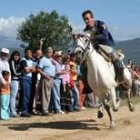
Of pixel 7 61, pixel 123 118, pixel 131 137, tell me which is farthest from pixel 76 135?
pixel 7 61

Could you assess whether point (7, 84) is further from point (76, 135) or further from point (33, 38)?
point (33, 38)

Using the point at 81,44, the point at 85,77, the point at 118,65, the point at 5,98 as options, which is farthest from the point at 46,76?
the point at 81,44

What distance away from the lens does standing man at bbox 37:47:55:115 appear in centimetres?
Result: 1747

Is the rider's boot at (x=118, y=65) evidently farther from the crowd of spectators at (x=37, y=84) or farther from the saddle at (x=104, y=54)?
the crowd of spectators at (x=37, y=84)

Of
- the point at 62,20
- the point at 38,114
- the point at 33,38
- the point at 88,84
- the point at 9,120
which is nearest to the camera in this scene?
the point at 88,84

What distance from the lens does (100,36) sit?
1356 centimetres

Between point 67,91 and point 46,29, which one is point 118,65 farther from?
point 46,29

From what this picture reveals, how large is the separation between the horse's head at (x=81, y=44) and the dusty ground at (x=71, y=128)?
6.35ft

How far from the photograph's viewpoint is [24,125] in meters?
14.8

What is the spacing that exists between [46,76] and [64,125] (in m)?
3.03

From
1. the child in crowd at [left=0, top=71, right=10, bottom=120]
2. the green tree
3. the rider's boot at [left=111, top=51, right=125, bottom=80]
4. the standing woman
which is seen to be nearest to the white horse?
the rider's boot at [left=111, top=51, right=125, bottom=80]

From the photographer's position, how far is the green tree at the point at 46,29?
69438 mm

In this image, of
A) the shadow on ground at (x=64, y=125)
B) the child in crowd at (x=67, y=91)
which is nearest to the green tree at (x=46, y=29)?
the child in crowd at (x=67, y=91)

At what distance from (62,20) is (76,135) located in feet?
202
